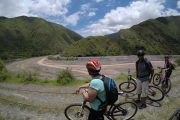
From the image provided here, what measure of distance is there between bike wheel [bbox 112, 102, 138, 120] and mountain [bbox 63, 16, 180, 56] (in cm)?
9916

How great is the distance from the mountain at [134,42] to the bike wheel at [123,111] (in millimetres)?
99158

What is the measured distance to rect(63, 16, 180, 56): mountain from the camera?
11641 centimetres

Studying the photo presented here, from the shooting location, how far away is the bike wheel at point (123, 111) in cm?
844

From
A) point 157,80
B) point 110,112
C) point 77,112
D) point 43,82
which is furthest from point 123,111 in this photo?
point 43,82

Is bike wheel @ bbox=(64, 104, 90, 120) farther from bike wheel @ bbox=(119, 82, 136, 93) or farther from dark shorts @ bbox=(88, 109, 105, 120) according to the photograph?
bike wheel @ bbox=(119, 82, 136, 93)

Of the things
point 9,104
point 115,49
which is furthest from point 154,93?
point 115,49

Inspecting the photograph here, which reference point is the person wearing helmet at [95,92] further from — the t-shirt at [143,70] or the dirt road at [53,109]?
the t-shirt at [143,70]

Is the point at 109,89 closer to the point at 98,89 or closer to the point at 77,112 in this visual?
the point at 98,89

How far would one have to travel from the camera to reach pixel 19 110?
1285 cm

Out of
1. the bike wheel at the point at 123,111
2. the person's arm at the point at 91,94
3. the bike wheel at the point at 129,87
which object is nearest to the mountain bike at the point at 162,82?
the bike wheel at the point at 129,87

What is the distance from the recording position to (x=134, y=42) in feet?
465

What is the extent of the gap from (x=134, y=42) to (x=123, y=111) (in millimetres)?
135191

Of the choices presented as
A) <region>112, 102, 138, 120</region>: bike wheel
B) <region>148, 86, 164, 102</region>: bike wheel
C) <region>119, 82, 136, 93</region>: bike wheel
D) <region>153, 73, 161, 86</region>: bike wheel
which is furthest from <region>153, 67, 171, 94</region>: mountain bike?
<region>112, 102, 138, 120</region>: bike wheel

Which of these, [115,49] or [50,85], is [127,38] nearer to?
[115,49]
